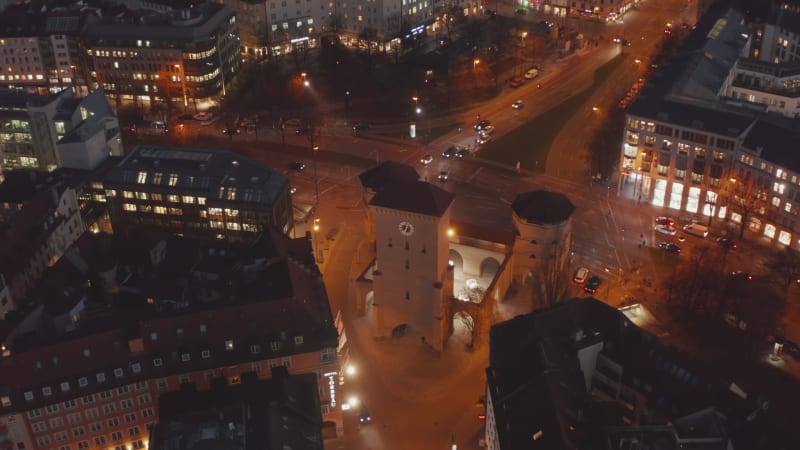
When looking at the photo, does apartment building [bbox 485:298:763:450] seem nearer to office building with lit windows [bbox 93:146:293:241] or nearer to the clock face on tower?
the clock face on tower

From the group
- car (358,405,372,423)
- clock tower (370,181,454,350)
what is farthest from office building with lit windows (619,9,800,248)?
car (358,405,372,423)

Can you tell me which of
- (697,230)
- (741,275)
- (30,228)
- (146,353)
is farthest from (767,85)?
(30,228)

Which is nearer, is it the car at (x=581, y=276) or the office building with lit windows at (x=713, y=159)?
the car at (x=581, y=276)

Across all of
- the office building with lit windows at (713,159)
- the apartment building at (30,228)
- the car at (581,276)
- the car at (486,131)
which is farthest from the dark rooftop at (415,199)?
the car at (486,131)

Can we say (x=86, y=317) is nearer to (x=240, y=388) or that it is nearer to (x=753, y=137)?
(x=240, y=388)

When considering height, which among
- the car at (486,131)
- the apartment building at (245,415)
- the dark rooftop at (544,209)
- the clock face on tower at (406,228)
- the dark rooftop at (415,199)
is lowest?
the car at (486,131)

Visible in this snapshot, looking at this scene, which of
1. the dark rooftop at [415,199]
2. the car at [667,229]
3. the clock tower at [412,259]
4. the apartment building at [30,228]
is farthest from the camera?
the car at [667,229]

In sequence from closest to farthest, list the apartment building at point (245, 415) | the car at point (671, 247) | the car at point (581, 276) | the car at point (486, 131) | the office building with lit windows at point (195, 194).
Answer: the apartment building at point (245, 415) → the car at point (581, 276) → the office building with lit windows at point (195, 194) → the car at point (671, 247) → the car at point (486, 131)

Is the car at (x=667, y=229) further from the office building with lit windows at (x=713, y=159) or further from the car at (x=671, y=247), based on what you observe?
the office building with lit windows at (x=713, y=159)
